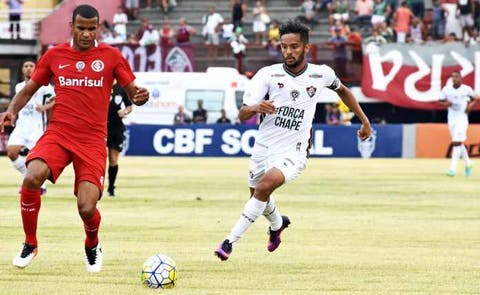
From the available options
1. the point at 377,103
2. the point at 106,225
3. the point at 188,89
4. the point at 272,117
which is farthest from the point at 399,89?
the point at 272,117

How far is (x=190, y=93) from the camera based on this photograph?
44094 mm

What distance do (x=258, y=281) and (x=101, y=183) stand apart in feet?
5.43

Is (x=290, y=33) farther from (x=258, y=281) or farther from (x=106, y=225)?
(x=106, y=225)

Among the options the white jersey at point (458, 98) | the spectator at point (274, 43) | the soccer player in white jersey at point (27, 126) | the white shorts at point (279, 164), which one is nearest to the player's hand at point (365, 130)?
the white shorts at point (279, 164)

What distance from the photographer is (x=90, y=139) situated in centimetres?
1230

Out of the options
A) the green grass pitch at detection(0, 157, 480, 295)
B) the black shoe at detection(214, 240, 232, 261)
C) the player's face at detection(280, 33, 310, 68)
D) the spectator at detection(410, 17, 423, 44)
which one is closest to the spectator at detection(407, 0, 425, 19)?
the spectator at detection(410, 17, 423, 44)

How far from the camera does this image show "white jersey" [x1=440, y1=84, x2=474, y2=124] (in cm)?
3219

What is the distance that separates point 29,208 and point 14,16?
139 ft

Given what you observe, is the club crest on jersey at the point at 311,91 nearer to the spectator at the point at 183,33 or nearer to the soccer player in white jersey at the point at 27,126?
the soccer player in white jersey at the point at 27,126

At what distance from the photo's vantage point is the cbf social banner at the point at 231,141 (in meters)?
42.9

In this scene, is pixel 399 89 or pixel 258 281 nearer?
pixel 258 281

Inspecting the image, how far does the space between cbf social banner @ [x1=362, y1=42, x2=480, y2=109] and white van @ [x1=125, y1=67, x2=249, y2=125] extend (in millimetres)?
4556

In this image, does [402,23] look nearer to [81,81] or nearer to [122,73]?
[122,73]

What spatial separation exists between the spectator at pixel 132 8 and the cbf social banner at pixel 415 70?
34.9ft
